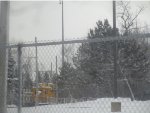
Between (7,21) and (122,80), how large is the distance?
234 centimetres

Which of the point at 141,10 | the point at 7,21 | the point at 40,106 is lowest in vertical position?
the point at 40,106

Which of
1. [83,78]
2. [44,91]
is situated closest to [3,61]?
[44,91]

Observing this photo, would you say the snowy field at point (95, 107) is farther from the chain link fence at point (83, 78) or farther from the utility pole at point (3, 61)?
the utility pole at point (3, 61)

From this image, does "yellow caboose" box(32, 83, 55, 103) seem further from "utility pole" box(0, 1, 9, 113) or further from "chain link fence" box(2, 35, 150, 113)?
"utility pole" box(0, 1, 9, 113)

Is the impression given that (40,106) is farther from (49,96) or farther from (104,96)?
(104,96)

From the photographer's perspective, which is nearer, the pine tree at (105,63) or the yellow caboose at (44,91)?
the pine tree at (105,63)

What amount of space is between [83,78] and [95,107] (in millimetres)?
420

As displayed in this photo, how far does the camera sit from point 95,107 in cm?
477

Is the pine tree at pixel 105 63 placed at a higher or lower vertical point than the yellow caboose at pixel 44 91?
higher

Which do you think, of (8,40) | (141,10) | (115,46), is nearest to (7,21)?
(8,40)

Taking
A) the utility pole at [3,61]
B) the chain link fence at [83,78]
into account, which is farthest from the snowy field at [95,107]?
the utility pole at [3,61]

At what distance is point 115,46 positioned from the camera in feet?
17.9

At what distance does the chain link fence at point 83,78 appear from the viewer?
472 cm

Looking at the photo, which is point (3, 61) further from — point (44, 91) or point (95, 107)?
point (95, 107)
